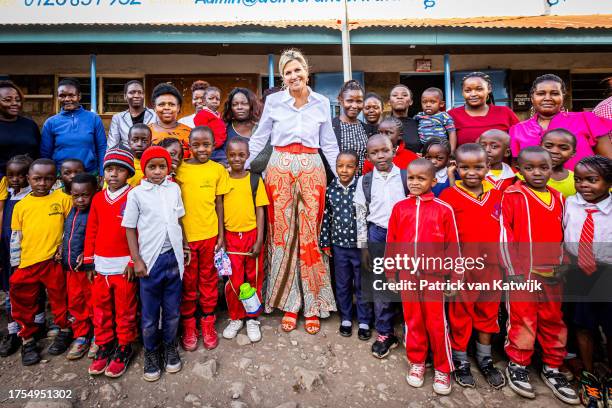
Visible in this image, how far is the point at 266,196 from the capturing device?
279cm

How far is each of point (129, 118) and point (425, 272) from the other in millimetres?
2931

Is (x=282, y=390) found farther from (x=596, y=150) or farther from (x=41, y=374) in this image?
(x=596, y=150)

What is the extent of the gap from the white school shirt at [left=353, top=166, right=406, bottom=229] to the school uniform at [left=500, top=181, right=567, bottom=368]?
2.38 ft

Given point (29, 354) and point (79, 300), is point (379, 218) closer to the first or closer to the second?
point (79, 300)

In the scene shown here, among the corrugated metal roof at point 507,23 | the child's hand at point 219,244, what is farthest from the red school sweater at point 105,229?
the corrugated metal roof at point 507,23

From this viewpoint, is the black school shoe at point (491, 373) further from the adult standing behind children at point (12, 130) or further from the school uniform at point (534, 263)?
the adult standing behind children at point (12, 130)

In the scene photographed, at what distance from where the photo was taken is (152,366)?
2.31m

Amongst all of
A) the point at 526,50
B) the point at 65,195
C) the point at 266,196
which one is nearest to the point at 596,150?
the point at 266,196

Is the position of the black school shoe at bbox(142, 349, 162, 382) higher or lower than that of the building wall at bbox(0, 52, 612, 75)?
lower

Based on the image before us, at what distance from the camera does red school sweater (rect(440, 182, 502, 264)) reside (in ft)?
7.65

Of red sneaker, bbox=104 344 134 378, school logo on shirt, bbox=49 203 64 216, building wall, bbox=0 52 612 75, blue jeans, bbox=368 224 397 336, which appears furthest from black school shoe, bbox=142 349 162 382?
building wall, bbox=0 52 612 75

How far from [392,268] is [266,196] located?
1133 mm

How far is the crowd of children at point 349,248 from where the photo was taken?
2.23m

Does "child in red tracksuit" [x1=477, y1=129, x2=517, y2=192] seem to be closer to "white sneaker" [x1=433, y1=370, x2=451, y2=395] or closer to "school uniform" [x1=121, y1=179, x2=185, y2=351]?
"white sneaker" [x1=433, y1=370, x2=451, y2=395]
